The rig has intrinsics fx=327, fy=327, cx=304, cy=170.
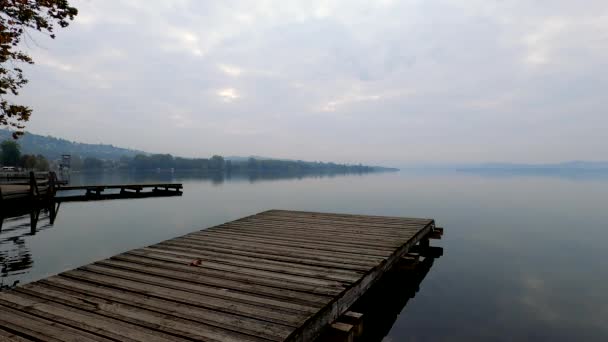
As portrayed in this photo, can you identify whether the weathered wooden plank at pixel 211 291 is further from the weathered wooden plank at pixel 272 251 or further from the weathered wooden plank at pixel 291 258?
the weathered wooden plank at pixel 272 251

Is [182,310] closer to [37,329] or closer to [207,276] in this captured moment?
[207,276]

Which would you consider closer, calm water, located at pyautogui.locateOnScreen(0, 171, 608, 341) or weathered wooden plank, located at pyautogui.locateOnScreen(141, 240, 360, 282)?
weathered wooden plank, located at pyautogui.locateOnScreen(141, 240, 360, 282)

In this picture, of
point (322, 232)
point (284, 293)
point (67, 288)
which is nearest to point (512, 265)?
point (322, 232)

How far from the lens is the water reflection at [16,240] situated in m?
11.4

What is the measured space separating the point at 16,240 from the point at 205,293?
16.7 m

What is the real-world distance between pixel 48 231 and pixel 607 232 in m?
38.1

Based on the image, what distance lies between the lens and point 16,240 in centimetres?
1605

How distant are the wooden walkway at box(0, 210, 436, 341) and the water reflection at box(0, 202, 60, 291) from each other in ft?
22.7

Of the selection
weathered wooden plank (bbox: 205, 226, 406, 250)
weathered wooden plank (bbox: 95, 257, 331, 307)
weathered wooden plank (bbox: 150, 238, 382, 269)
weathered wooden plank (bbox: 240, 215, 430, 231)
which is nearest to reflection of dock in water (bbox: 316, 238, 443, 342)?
weathered wooden plank (bbox: 95, 257, 331, 307)

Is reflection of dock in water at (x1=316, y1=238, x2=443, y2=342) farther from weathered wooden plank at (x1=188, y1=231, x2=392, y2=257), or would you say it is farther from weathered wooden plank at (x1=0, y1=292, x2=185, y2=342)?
weathered wooden plank at (x1=0, y1=292, x2=185, y2=342)

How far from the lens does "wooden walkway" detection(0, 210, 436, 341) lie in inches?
159

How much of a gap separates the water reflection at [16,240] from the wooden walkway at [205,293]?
22.7 ft

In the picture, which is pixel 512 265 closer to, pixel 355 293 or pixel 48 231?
Result: pixel 355 293

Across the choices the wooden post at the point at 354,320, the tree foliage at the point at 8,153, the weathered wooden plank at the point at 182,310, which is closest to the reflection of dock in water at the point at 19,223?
the weathered wooden plank at the point at 182,310
